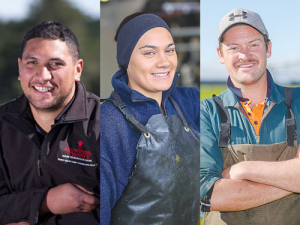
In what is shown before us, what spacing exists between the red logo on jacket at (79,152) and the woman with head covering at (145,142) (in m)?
0.17

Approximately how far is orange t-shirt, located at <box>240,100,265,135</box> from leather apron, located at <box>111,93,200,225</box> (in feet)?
1.65

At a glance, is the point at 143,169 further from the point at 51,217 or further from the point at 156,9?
the point at 156,9

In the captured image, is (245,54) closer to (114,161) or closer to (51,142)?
(114,161)

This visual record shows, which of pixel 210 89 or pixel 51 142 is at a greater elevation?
pixel 210 89

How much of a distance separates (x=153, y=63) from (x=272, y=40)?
1.02 metres

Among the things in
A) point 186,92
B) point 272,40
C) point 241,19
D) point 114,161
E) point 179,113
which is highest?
point 241,19

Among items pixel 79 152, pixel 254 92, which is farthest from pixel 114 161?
pixel 254 92

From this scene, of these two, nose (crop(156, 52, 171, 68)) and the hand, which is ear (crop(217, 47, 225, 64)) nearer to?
nose (crop(156, 52, 171, 68))

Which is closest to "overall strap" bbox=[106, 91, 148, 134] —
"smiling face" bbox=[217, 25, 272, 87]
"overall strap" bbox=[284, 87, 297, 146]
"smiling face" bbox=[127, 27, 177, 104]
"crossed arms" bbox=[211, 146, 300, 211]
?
"smiling face" bbox=[127, 27, 177, 104]

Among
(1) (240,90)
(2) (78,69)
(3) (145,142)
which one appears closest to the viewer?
(3) (145,142)

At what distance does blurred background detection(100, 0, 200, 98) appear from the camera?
290 centimetres

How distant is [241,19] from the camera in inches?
116

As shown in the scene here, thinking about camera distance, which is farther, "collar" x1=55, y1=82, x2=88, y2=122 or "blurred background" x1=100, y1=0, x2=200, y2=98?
"collar" x1=55, y1=82, x2=88, y2=122

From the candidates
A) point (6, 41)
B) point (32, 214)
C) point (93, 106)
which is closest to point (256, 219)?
point (93, 106)
